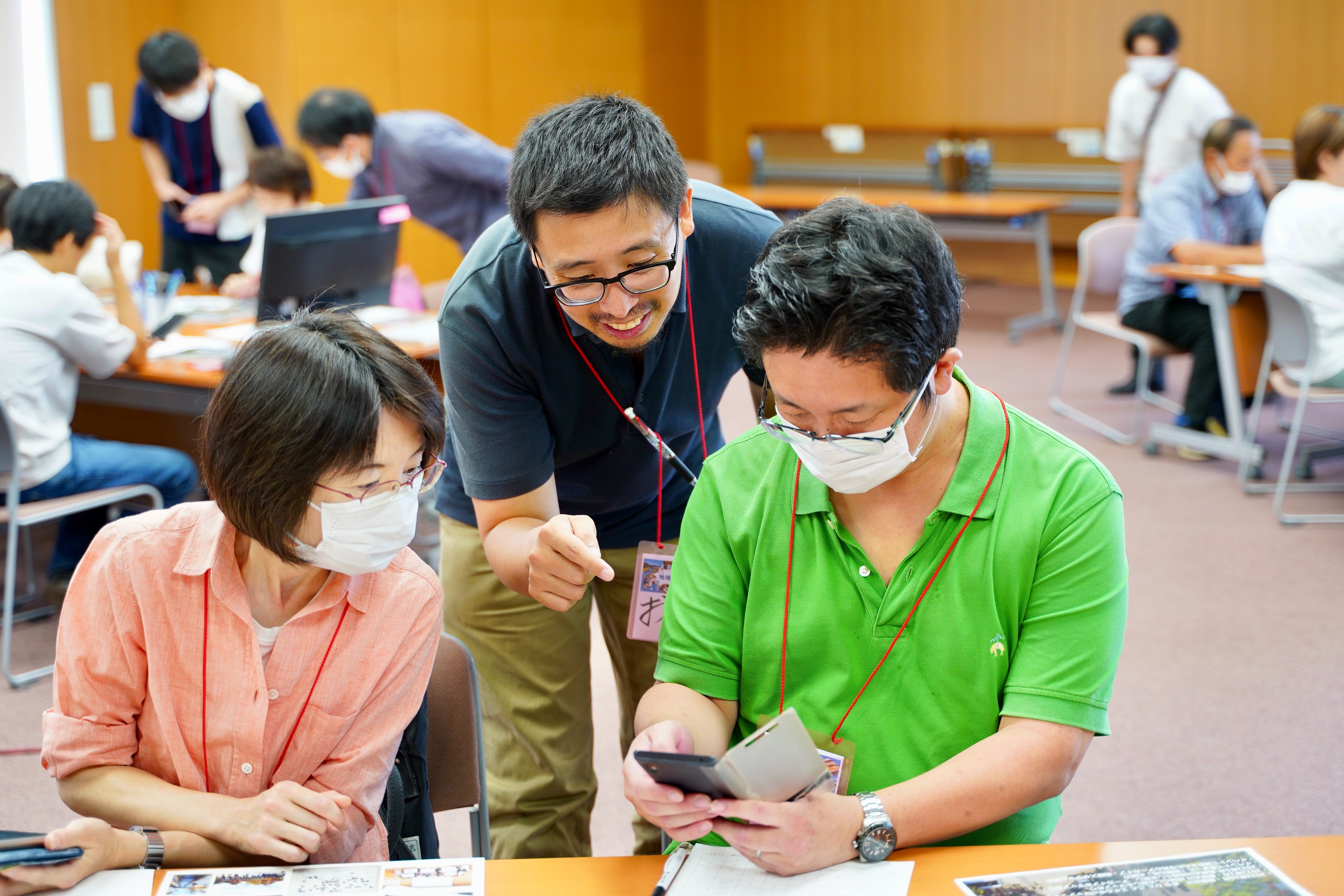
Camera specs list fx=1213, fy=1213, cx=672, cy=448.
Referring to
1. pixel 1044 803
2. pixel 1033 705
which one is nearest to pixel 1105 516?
pixel 1033 705

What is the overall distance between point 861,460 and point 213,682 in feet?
2.61

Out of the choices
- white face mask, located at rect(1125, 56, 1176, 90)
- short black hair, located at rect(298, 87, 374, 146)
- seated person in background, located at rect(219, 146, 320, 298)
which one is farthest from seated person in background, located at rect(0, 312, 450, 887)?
white face mask, located at rect(1125, 56, 1176, 90)

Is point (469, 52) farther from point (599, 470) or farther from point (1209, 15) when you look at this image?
point (599, 470)

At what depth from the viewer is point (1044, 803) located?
4.73 feet

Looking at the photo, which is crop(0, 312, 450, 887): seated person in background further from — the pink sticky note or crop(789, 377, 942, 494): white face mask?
the pink sticky note

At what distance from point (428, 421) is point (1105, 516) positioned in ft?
2.61

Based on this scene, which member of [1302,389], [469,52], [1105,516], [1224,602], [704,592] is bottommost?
[1224,602]

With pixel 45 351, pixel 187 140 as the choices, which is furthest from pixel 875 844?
pixel 187 140

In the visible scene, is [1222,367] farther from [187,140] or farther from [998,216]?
[187,140]

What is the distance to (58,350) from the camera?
331 cm

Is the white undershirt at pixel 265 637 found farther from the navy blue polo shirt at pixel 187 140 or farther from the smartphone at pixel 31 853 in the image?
the navy blue polo shirt at pixel 187 140

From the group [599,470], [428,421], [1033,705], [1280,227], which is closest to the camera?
[1033,705]

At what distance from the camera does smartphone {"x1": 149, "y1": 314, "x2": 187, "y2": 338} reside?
384cm

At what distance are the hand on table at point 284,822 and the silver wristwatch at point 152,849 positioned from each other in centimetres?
6
